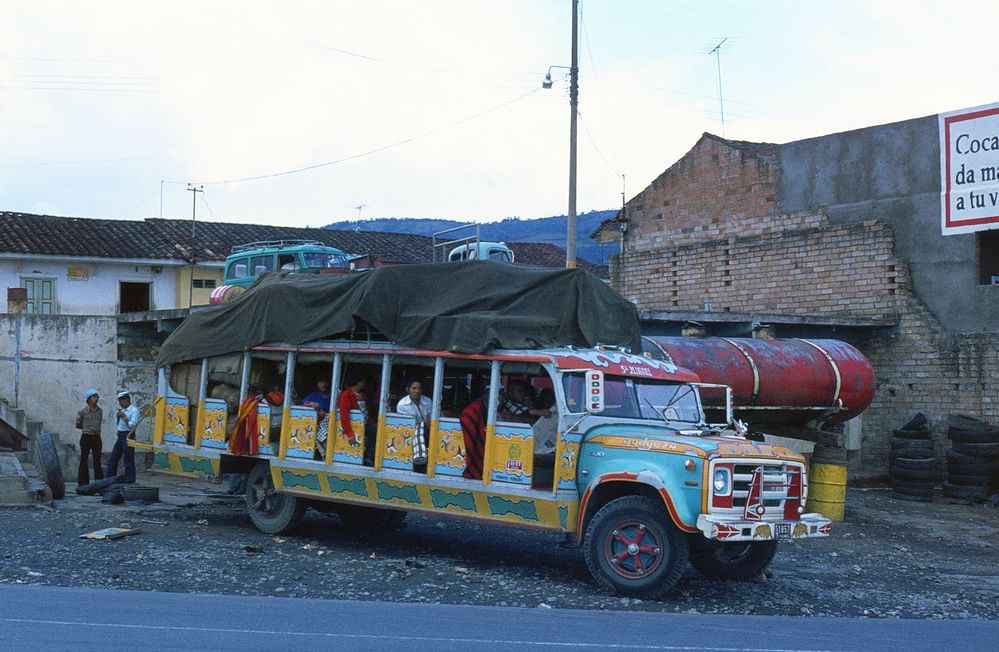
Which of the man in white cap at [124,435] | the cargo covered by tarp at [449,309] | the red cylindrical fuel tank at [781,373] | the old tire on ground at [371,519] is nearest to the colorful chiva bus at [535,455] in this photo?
the old tire on ground at [371,519]

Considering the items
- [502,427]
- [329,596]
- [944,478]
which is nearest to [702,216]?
[944,478]

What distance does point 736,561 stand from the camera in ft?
35.0

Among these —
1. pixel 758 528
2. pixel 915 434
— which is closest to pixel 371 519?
pixel 758 528

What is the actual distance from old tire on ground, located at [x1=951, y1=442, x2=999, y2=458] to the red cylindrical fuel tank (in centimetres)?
217

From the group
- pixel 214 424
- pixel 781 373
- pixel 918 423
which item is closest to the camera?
pixel 214 424

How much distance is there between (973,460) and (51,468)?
14.6 m

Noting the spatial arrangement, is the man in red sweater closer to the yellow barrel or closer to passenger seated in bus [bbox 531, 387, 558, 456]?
passenger seated in bus [bbox 531, 387, 558, 456]

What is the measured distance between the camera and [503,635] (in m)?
7.79

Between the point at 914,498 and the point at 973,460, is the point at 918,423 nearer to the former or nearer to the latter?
the point at 973,460

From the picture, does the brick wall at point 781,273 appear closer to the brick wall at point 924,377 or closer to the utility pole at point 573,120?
the brick wall at point 924,377

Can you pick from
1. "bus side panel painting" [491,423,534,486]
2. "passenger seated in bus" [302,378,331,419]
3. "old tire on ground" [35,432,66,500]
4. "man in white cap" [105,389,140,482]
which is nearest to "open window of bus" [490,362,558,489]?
"bus side panel painting" [491,423,534,486]

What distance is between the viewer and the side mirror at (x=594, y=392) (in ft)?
34.0

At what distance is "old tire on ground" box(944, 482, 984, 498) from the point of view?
17.9 meters

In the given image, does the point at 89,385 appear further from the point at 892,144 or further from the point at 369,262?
the point at 892,144
